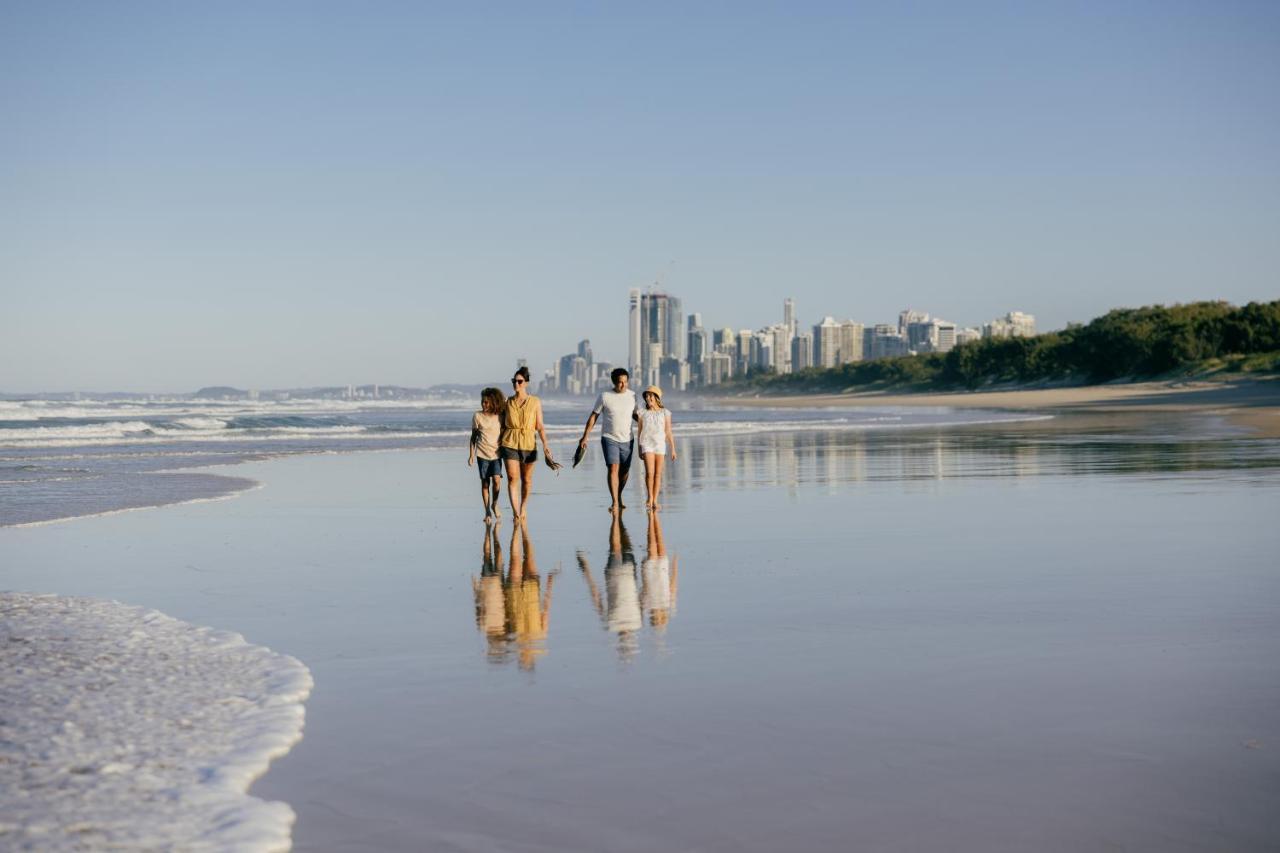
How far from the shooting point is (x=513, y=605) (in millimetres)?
7422

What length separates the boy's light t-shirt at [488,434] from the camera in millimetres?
13219

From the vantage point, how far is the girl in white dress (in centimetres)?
1330

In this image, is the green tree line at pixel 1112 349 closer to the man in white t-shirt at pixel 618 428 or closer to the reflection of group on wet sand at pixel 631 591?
the man in white t-shirt at pixel 618 428

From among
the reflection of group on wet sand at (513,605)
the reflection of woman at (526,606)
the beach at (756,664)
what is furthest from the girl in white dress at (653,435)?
the reflection of woman at (526,606)

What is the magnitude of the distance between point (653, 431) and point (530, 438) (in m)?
1.48

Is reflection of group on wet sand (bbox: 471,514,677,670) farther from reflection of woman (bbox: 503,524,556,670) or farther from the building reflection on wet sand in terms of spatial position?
the building reflection on wet sand

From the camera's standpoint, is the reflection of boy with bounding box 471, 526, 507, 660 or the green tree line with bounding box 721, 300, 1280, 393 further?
the green tree line with bounding box 721, 300, 1280, 393

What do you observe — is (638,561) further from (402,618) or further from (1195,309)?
(1195,309)

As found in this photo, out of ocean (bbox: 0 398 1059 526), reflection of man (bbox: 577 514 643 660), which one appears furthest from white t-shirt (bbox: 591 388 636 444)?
ocean (bbox: 0 398 1059 526)

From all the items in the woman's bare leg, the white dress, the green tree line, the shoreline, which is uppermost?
the green tree line

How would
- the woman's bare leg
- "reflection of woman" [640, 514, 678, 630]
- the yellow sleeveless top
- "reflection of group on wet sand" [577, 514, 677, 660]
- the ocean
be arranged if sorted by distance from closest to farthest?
1. "reflection of group on wet sand" [577, 514, 677, 660]
2. "reflection of woman" [640, 514, 678, 630]
3. the woman's bare leg
4. the yellow sleeveless top
5. the ocean

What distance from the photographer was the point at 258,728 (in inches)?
185

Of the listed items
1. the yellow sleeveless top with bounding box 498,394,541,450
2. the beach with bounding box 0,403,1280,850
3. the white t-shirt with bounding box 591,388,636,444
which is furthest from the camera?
the white t-shirt with bounding box 591,388,636,444

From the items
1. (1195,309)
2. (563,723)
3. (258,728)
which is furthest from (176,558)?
(1195,309)
